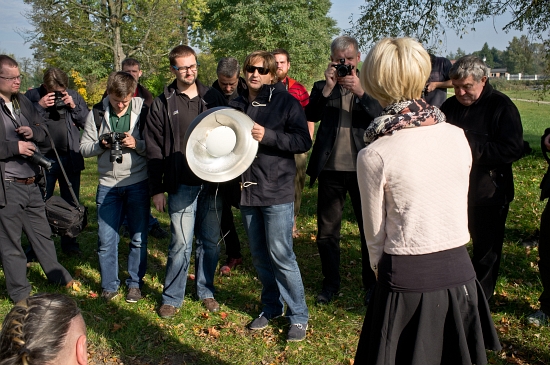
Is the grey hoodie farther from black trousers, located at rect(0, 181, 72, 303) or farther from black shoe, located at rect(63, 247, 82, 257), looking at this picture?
black shoe, located at rect(63, 247, 82, 257)

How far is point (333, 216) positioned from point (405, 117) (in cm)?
252

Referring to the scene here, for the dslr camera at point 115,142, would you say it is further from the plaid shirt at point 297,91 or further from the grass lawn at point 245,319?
the plaid shirt at point 297,91

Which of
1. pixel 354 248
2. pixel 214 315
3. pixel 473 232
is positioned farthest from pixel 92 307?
pixel 473 232

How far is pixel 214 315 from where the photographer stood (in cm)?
466

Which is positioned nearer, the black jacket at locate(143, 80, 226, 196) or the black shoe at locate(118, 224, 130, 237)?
the black jacket at locate(143, 80, 226, 196)

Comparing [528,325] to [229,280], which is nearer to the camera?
[528,325]

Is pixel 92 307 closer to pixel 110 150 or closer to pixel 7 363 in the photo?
pixel 110 150

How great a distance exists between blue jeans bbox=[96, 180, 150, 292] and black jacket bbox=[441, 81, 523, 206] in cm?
289

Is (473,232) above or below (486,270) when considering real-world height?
above

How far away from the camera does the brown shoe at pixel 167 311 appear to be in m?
4.61

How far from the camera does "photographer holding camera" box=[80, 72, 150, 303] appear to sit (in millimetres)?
4695

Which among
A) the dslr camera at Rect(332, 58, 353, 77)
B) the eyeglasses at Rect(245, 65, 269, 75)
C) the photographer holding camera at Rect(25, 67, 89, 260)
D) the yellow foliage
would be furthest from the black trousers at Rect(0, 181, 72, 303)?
the yellow foliage

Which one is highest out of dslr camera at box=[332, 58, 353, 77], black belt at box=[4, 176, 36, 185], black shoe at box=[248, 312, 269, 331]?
dslr camera at box=[332, 58, 353, 77]

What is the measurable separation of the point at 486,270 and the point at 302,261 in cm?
215
